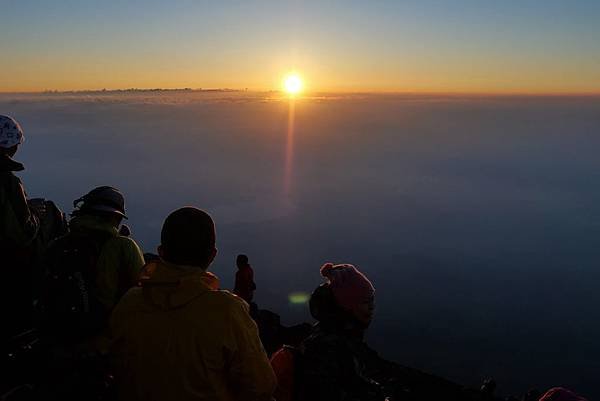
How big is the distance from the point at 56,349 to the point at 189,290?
2.31 m

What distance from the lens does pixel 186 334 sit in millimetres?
2613

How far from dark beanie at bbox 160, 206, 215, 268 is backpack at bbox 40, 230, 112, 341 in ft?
5.83

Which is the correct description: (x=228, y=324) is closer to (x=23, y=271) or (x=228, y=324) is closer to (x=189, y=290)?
(x=189, y=290)

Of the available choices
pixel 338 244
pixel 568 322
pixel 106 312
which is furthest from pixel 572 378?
pixel 338 244

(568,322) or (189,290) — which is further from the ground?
(189,290)

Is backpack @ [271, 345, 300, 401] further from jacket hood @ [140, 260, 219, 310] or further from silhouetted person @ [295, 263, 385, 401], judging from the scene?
jacket hood @ [140, 260, 219, 310]

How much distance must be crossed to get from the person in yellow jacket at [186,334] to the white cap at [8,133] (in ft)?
11.3

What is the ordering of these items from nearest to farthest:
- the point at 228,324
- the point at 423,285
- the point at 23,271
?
the point at 228,324
the point at 23,271
the point at 423,285

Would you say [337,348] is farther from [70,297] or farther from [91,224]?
[91,224]

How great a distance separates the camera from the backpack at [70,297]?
13.3 ft

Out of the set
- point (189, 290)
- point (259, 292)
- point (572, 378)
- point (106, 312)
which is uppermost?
point (189, 290)

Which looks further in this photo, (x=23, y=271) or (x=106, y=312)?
(x=23, y=271)

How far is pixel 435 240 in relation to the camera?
188500 millimetres

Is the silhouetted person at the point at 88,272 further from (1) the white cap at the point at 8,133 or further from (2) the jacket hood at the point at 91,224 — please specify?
(1) the white cap at the point at 8,133
